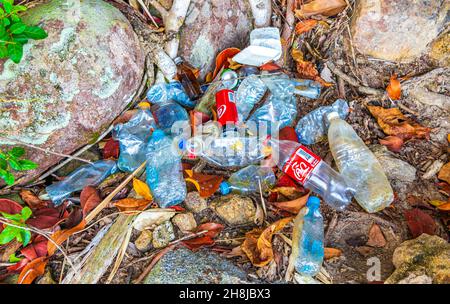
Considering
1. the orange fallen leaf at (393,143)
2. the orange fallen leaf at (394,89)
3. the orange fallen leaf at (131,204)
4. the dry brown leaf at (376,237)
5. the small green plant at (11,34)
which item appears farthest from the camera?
the orange fallen leaf at (394,89)

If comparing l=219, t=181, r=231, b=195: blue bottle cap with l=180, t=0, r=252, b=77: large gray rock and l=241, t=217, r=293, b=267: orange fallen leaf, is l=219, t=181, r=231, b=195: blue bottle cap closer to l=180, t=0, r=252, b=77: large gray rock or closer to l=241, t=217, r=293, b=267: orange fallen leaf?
l=241, t=217, r=293, b=267: orange fallen leaf

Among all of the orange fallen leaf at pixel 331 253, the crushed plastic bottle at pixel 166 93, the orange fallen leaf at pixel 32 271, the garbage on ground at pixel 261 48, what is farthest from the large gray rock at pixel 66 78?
the orange fallen leaf at pixel 331 253

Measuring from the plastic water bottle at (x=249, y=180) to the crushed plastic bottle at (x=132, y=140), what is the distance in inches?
23.4

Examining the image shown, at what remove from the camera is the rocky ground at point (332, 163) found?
6.29 ft

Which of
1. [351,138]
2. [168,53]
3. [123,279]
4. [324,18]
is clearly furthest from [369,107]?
[123,279]

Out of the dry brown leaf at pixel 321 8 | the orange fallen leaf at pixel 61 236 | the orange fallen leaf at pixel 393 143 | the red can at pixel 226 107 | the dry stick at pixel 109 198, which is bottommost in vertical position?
the orange fallen leaf at pixel 393 143

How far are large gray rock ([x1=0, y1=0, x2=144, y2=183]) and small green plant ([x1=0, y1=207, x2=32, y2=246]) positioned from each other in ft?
1.35

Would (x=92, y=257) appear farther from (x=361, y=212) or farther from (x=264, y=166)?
(x=361, y=212)

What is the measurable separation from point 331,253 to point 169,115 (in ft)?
4.50

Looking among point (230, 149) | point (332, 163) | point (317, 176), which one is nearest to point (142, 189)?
point (230, 149)

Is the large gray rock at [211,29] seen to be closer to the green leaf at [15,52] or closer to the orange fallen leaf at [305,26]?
the orange fallen leaf at [305,26]

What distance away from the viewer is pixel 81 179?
7.83 ft

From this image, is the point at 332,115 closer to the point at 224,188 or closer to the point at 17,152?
the point at 224,188

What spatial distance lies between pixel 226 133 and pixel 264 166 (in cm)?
32
